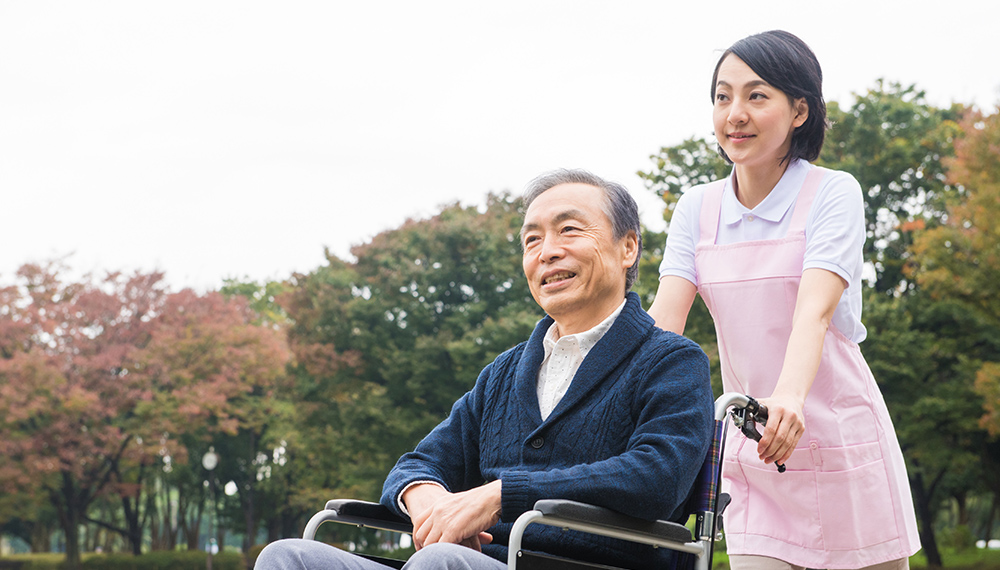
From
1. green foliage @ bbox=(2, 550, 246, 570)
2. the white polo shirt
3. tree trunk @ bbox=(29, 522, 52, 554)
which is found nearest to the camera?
the white polo shirt

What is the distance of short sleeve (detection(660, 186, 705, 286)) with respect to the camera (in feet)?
7.97

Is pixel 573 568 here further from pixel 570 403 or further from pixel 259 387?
pixel 259 387

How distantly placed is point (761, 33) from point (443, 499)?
1315mm

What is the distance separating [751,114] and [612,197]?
1.25ft

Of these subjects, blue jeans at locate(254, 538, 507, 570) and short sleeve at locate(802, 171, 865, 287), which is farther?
short sleeve at locate(802, 171, 865, 287)

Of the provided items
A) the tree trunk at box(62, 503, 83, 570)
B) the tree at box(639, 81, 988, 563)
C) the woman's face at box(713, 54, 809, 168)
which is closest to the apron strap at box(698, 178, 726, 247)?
the woman's face at box(713, 54, 809, 168)

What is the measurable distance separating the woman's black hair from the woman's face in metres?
0.02

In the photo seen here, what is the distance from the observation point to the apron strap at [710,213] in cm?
239

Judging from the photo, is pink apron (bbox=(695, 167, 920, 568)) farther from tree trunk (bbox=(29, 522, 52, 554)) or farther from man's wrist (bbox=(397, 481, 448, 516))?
tree trunk (bbox=(29, 522, 52, 554))

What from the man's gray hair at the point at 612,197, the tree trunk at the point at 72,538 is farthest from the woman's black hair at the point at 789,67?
the tree trunk at the point at 72,538

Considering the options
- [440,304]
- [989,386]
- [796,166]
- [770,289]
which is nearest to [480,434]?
[770,289]

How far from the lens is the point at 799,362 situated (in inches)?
78.5

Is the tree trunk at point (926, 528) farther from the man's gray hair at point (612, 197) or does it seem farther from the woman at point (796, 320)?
the man's gray hair at point (612, 197)

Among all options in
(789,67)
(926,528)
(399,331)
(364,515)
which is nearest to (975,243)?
(926,528)
